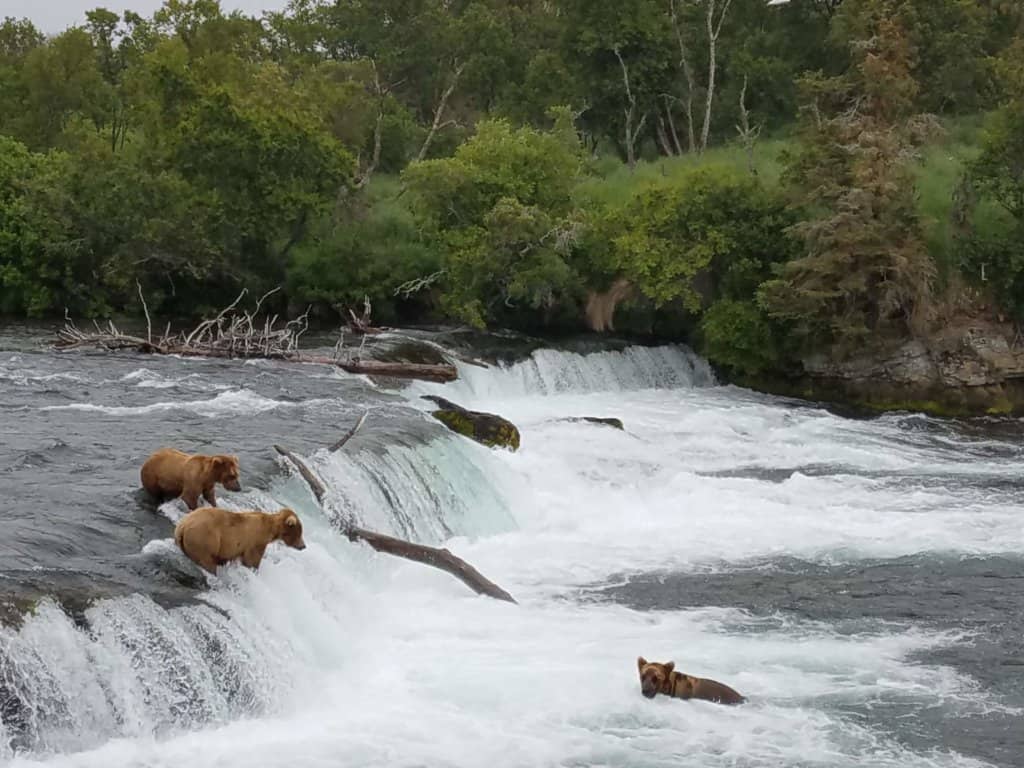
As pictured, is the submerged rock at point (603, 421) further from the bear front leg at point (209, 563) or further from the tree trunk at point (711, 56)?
the tree trunk at point (711, 56)

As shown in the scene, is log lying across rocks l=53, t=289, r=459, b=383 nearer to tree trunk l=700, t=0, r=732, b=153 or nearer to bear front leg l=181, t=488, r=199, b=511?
bear front leg l=181, t=488, r=199, b=511

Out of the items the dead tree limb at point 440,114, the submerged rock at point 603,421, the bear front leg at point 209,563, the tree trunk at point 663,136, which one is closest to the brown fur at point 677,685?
the bear front leg at point 209,563

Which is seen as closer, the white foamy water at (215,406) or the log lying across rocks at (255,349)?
the white foamy water at (215,406)

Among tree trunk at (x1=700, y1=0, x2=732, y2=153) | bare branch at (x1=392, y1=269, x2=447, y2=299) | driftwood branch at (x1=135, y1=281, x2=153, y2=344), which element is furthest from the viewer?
tree trunk at (x1=700, y1=0, x2=732, y2=153)

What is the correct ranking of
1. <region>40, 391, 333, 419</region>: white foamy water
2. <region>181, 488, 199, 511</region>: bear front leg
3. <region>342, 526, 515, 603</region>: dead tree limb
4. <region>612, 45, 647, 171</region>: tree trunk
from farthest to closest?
<region>612, 45, 647, 171</region>: tree trunk
<region>40, 391, 333, 419</region>: white foamy water
<region>342, 526, 515, 603</region>: dead tree limb
<region>181, 488, 199, 511</region>: bear front leg

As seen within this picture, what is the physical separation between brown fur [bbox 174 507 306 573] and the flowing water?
0.22 metres

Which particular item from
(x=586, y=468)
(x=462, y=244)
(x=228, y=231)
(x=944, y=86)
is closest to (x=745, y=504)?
(x=586, y=468)

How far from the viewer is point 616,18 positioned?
41.3 metres

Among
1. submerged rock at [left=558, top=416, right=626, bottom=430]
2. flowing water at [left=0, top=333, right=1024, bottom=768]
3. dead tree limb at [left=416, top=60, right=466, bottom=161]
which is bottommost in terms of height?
flowing water at [left=0, top=333, right=1024, bottom=768]

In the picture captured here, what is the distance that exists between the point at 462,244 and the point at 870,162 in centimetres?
916

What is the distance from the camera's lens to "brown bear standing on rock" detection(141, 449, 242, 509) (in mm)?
11820

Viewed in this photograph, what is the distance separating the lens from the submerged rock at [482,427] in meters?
19.3

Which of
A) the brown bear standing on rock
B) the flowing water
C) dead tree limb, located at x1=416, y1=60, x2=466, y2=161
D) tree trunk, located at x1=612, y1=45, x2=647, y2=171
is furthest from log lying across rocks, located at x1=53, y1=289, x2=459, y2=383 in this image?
dead tree limb, located at x1=416, y1=60, x2=466, y2=161

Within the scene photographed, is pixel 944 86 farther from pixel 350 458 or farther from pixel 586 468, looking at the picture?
pixel 350 458
